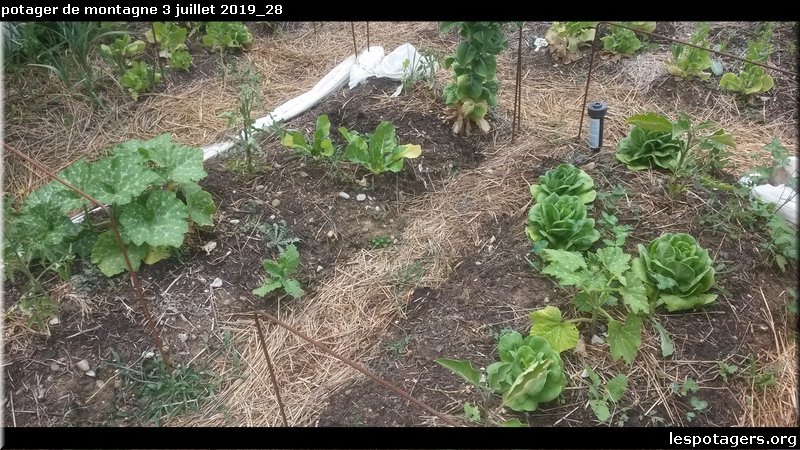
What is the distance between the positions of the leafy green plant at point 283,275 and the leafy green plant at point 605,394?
3.53 feet

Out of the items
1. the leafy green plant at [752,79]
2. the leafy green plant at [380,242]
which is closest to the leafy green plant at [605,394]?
the leafy green plant at [380,242]

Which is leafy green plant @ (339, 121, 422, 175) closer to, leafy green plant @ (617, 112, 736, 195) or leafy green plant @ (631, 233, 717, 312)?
leafy green plant @ (617, 112, 736, 195)

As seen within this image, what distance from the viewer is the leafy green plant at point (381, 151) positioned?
103 inches

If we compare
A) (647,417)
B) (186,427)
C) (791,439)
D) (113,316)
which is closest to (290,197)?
(113,316)

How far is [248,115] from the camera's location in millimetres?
2594

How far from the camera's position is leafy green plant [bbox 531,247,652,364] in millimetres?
1858

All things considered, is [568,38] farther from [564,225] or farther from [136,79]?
[136,79]

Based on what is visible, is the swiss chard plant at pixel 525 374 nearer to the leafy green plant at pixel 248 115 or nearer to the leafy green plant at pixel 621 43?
the leafy green plant at pixel 248 115

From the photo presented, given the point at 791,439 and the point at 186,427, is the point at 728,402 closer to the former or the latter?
the point at 791,439

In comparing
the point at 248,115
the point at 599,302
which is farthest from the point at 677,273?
the point at 248,115

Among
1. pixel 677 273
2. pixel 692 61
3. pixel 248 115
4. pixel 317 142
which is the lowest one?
pixel 677 273

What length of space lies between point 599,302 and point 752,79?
1953mm

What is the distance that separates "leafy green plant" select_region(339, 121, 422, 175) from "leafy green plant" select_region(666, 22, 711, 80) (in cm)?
164

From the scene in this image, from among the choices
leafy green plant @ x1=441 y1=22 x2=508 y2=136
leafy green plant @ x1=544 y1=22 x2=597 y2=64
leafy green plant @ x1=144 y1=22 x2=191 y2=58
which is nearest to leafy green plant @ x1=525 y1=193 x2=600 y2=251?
leafy green plant @ x1=441 y1=22 x2=508 y2=136
